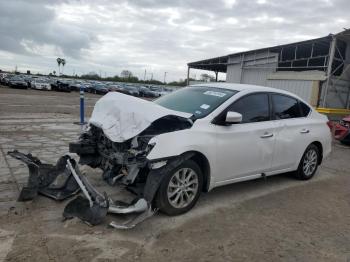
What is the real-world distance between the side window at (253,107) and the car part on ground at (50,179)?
2.43 metres

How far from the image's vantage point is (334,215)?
479 cm

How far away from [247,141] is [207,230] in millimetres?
1493

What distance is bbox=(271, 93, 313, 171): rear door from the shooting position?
5.50m

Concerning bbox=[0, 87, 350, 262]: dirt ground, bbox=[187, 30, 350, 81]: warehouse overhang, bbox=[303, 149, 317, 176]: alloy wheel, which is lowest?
bbox=[0, 87, 350, 262]: dirt ground

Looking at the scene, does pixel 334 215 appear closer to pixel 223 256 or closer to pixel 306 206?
pixel 306 206

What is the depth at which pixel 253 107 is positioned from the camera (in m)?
5.20

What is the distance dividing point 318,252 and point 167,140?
6.64ft

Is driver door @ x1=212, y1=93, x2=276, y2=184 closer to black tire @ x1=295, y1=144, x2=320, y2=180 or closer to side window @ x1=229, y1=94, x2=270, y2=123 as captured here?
side window @ x1=229, y1=94, x2=270, y2=123

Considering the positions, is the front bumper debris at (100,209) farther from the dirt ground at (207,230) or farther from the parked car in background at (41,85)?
Result: the parked car in background at (41,85)

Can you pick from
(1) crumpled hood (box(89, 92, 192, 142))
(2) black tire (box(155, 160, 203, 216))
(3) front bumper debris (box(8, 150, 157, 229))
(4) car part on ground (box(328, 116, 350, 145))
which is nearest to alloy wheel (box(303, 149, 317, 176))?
(2) black tire (box(155, 160, 203, 216))

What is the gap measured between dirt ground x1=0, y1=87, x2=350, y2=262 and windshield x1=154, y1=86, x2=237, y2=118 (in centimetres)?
131

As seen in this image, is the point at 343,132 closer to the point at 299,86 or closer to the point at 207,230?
the point at 207,230

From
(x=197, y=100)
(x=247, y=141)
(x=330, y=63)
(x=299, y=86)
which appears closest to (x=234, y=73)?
(x=299, y=86)

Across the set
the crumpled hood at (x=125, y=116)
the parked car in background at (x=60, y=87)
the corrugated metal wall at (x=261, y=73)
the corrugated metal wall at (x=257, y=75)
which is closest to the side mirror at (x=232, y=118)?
the crumpled hood at (x=125, y=116)
